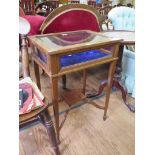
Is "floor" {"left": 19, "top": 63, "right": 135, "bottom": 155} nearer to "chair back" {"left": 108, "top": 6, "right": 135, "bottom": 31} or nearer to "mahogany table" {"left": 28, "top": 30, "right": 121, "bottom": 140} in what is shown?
"mahogany table" {"left": 28, "top": 30, "right": 121, "bottom": 140}

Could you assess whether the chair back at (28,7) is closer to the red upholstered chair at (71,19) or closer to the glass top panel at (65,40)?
the red upholstered chair at (71,19)

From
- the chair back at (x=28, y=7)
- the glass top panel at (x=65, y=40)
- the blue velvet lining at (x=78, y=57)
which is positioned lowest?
Result: the blue velvet lining at (x=78, y=57)

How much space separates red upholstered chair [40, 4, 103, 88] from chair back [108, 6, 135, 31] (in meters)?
0.43

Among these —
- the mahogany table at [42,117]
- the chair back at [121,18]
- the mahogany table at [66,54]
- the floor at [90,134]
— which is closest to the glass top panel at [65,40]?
the mahogany table at [66,54]

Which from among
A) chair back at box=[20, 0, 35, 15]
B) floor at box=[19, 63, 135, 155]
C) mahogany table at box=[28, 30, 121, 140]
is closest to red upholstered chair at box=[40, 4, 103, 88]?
mahogany table at box=[28, 30, 121, 140]

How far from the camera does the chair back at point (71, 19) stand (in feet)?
5.13

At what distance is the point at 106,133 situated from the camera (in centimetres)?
143

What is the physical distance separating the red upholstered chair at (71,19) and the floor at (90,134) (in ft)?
2.44

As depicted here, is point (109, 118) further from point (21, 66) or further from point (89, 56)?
point (21, 66)

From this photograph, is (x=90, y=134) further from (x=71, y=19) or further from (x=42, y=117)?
(x=71, y=19)

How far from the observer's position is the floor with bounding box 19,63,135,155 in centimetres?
→ 127

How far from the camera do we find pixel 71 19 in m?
1.71

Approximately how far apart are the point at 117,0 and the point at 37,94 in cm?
702
